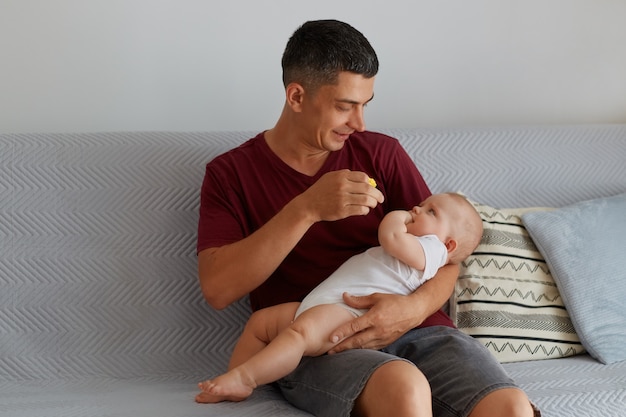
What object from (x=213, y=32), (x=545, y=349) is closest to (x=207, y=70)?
(x=213, y=32)

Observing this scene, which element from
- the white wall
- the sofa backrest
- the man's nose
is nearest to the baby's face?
the man's nose

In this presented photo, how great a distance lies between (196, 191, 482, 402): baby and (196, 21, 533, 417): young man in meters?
0.03

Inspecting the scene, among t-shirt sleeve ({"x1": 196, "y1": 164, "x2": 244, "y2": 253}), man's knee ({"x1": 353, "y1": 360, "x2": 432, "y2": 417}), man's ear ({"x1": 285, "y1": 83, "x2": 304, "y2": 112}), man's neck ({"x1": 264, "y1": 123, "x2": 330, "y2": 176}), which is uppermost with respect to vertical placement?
man's ear ({"x1": 285, "y1": 83, "x2": 304, "y2": 112})

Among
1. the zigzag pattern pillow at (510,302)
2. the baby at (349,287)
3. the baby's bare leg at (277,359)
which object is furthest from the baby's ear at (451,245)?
the baby's bare leg at (277,359)

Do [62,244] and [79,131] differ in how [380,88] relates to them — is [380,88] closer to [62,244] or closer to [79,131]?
[79,131]

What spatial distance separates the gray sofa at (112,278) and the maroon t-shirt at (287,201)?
178mm

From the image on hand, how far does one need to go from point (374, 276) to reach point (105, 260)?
660 mm

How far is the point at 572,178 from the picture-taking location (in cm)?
249

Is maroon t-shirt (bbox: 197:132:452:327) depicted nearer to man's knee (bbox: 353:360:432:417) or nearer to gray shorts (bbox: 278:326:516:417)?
gray shorts (bbox: 278:326:516:417)

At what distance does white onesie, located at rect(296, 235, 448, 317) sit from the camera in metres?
1.86

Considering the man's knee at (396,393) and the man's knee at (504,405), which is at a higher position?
the man's knee at (396,393)

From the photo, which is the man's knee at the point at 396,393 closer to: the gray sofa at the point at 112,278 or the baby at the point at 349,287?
the baby at the point at 349,287

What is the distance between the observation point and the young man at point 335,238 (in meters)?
1.68

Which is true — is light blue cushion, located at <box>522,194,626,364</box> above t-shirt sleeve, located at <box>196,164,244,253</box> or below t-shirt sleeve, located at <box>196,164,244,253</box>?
below
